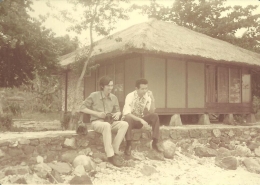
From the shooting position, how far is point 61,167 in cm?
560

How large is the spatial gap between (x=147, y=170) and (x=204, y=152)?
7.31 feet

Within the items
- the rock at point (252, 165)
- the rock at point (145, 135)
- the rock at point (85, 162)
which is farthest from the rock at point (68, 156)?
the rock at point (252, 165)

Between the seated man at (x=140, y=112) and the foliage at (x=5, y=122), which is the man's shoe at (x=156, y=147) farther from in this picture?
the foliage at (x=5, y=122)

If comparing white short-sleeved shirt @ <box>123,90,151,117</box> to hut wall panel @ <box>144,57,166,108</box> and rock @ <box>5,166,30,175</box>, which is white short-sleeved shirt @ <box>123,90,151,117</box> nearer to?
rock @ <box>5,166,30,175</box>

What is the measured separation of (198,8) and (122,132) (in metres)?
13.6

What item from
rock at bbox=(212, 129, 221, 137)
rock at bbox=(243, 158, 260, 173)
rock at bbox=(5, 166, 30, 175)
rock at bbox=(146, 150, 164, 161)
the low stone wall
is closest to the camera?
rock at bbox=(5, 166, 30, 175)

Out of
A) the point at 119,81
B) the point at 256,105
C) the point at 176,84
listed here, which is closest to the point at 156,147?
the point at 176,84

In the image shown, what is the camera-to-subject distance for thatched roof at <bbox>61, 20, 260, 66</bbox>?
8.37 meters

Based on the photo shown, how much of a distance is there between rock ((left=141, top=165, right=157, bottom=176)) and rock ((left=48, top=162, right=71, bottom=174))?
137cm

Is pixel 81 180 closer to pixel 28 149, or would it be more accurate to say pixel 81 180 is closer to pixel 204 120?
pixel 28 149

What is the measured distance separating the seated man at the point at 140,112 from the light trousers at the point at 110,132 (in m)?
0.20

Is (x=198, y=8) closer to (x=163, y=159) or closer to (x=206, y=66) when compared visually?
(x=206, y=66)

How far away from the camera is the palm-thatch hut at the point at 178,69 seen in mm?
8961

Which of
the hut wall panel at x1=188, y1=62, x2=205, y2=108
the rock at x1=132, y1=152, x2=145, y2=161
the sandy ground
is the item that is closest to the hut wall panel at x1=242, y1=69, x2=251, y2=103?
the hut wall panel at x1=188, y1=62, x2=205, y2=108
